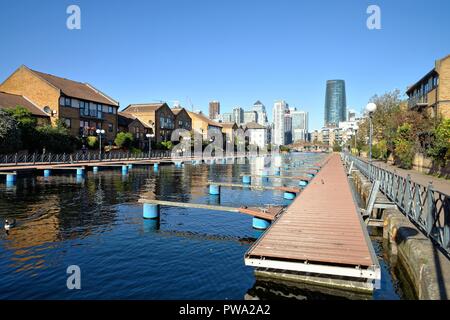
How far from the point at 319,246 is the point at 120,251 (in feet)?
22.0

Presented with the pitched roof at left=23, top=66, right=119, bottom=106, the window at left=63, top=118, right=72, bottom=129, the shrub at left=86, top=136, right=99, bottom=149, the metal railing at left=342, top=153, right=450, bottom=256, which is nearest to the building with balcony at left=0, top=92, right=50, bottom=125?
the window at left=63, top=118, right=72, bottom=129

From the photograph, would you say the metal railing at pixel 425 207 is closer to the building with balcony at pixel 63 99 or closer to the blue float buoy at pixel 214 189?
the blue float buoy at pixel 214 189

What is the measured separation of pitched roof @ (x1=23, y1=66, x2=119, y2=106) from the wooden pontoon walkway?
52.0 m

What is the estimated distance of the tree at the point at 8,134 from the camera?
118ft

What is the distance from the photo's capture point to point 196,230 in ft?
48.8

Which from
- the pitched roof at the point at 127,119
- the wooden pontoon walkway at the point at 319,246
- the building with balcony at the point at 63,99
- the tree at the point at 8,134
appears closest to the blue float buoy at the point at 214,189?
the wooden pontoon walkway at the point at 319,246

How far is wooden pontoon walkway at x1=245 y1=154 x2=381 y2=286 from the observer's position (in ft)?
25.5

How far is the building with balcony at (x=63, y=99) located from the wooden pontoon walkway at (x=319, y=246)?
49.0 m

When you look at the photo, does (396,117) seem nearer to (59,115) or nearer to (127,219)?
(127,219)

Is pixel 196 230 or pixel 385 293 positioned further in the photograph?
pixel 196 230

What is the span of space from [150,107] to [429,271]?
81192 millimetres

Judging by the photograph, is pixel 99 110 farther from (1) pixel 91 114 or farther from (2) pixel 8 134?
(2) pixel 8 134
